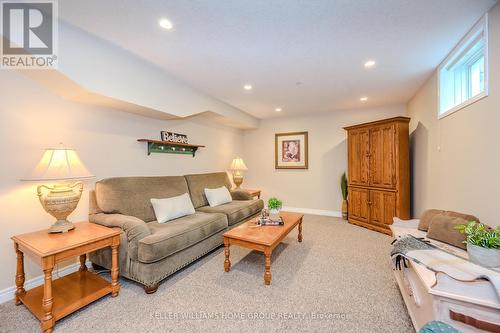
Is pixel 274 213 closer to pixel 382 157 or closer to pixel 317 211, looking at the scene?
pixel 382 157

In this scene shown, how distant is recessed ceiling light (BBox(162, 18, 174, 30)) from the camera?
1.78 m

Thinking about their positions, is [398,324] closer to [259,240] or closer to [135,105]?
[259,240]

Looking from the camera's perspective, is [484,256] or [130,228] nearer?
[484,256]

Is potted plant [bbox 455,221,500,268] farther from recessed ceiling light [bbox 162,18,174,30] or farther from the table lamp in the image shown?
the table lamp

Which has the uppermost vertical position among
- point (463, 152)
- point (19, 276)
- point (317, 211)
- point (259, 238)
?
point (463, 152)

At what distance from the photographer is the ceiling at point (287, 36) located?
1.64 metres

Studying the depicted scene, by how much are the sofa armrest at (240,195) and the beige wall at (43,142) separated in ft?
4.85

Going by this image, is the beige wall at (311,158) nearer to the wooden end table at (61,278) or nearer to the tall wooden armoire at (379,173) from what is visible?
the tall wooden armoire at (379,173)

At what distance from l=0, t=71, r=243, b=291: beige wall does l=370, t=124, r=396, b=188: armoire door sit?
3.73m

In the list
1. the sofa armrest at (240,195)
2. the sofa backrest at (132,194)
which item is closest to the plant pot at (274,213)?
the sofa armrest at (240,195)

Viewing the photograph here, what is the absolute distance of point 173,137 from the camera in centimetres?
359

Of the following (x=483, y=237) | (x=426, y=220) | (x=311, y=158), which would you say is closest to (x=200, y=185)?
(x=311, y=158)

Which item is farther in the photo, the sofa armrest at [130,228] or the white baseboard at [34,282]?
the sofa armrest at [130,228]

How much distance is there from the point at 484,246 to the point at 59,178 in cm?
336
